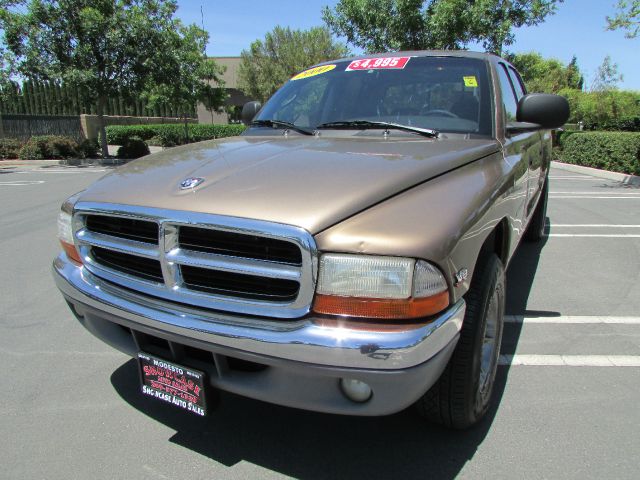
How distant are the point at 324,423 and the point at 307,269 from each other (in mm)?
1152

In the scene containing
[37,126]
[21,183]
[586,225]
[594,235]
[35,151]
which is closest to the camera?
[594,235]

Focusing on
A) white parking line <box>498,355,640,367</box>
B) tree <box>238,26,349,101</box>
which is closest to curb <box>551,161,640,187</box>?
white parking line <box>498,355,640,367</box>

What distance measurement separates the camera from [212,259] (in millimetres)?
1854

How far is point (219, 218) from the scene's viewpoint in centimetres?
179

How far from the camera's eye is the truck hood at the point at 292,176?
1.80 m

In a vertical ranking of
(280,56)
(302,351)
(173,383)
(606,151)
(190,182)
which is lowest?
(606,151)

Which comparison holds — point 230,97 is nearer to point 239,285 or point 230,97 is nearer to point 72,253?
point 72,253

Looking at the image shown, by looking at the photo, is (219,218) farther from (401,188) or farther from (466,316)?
(466,316)

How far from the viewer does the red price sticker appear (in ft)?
11.0

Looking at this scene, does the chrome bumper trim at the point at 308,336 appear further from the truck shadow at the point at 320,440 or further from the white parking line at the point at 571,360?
the white parking line at the point at 571,360

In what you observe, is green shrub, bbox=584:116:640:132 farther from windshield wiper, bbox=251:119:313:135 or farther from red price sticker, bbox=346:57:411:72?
windshield wiper, bbox=251:119:313:135

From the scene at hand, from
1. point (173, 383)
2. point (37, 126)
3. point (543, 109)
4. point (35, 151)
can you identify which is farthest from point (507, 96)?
point (37, 126)

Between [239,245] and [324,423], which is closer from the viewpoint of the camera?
[239,245]

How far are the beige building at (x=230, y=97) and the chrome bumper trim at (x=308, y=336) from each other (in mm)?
38198
